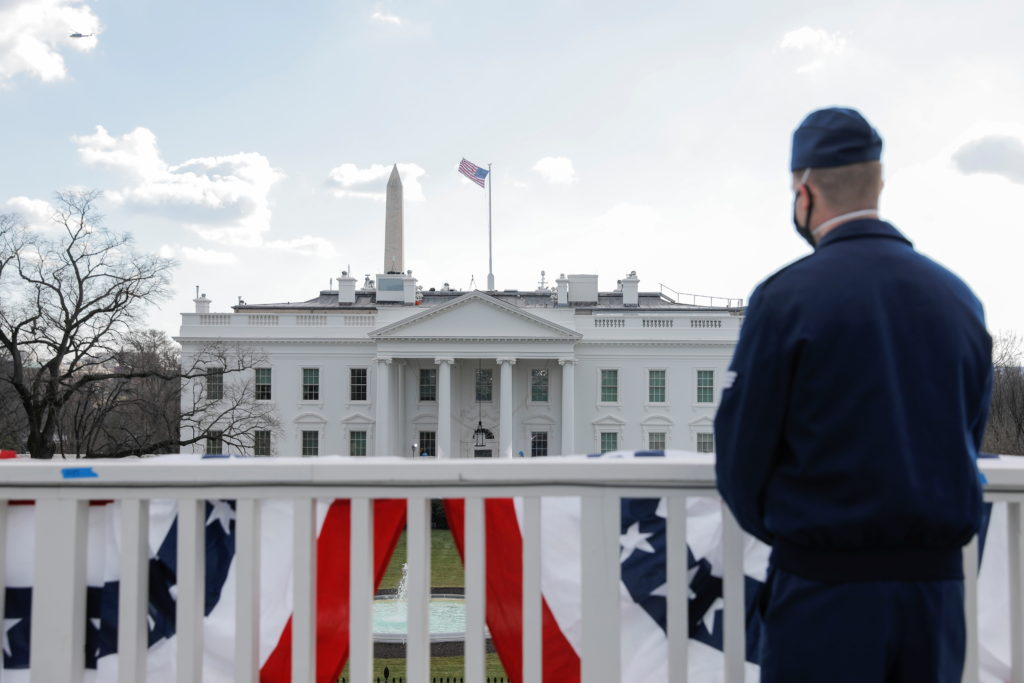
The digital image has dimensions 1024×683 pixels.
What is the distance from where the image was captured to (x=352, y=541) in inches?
76.4

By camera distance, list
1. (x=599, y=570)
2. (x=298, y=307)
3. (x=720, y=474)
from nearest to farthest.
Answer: (x=720, y=474), (x=599, y=570), (x=298, y=307)

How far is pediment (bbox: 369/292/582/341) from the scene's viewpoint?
43.0 metres

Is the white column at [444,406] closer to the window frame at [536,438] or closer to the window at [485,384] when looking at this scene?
the window at [485,384]

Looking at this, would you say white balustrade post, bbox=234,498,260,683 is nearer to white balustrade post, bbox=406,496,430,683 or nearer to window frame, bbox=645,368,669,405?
white balustrade post, bbox=406,496,430,683

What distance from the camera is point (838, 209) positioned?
5.56 ft

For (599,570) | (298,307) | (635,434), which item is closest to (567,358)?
(635,434)

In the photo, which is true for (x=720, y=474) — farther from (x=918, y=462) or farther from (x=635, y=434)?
(x=635, y=434)

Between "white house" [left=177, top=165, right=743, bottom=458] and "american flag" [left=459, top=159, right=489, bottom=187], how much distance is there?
14341 mm

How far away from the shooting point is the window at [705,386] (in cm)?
4422

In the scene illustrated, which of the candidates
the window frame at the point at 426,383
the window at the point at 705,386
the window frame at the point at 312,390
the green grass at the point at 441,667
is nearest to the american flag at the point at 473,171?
the window frame at the point at 426,383

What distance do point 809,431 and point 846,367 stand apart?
14 cm

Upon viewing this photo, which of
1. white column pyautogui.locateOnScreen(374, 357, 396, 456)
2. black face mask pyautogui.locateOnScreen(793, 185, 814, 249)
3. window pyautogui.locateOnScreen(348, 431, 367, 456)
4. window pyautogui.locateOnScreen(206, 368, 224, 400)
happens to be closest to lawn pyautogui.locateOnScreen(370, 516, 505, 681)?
black face mask pyautogui.locateOnScreen(793, 185, 814, 249)

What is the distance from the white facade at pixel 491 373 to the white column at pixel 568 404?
78 mm

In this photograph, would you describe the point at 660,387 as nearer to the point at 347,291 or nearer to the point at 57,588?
the point at 347,291
